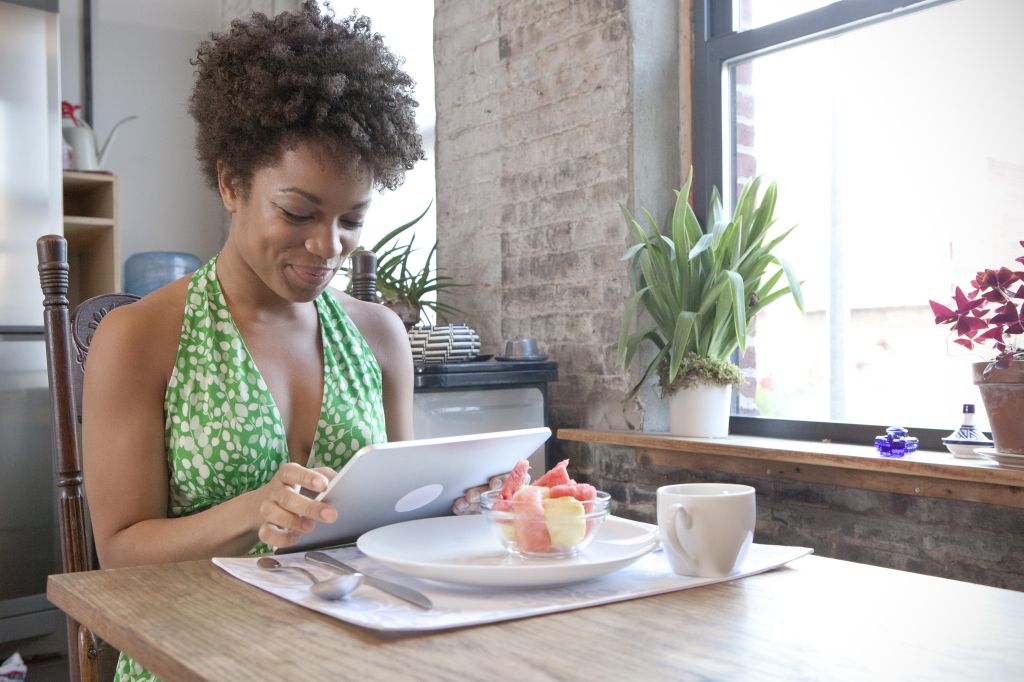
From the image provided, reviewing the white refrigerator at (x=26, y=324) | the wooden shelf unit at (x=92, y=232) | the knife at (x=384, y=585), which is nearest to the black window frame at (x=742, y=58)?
the knife at (x=384, y=585)

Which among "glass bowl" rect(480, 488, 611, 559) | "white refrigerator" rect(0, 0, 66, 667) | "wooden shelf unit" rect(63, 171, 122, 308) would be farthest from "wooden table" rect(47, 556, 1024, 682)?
"wooden shelf unit" rect(63, 171, 122, 308)

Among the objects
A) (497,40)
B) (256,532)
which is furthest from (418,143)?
(497,40)

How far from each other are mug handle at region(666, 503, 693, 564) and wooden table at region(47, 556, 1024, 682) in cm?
4

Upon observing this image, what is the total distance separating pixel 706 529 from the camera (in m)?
0.91

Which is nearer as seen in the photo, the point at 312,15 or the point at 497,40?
the point at 312,15

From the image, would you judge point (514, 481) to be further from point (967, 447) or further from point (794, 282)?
point (794, 282)

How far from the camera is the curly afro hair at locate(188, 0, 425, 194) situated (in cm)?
125

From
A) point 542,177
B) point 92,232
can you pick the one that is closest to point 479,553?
point 542,177

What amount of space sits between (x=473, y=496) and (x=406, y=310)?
173 centimetres

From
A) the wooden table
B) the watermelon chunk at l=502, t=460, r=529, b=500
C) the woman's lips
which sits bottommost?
the wooden table

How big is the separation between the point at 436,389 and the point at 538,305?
1.69 feet

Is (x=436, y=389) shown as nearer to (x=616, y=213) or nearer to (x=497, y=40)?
(x=616, y=213)

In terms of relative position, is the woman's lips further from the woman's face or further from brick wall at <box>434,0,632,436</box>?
brick wall at <box>434,0,632,436</box>

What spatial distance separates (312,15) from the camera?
133 cm
